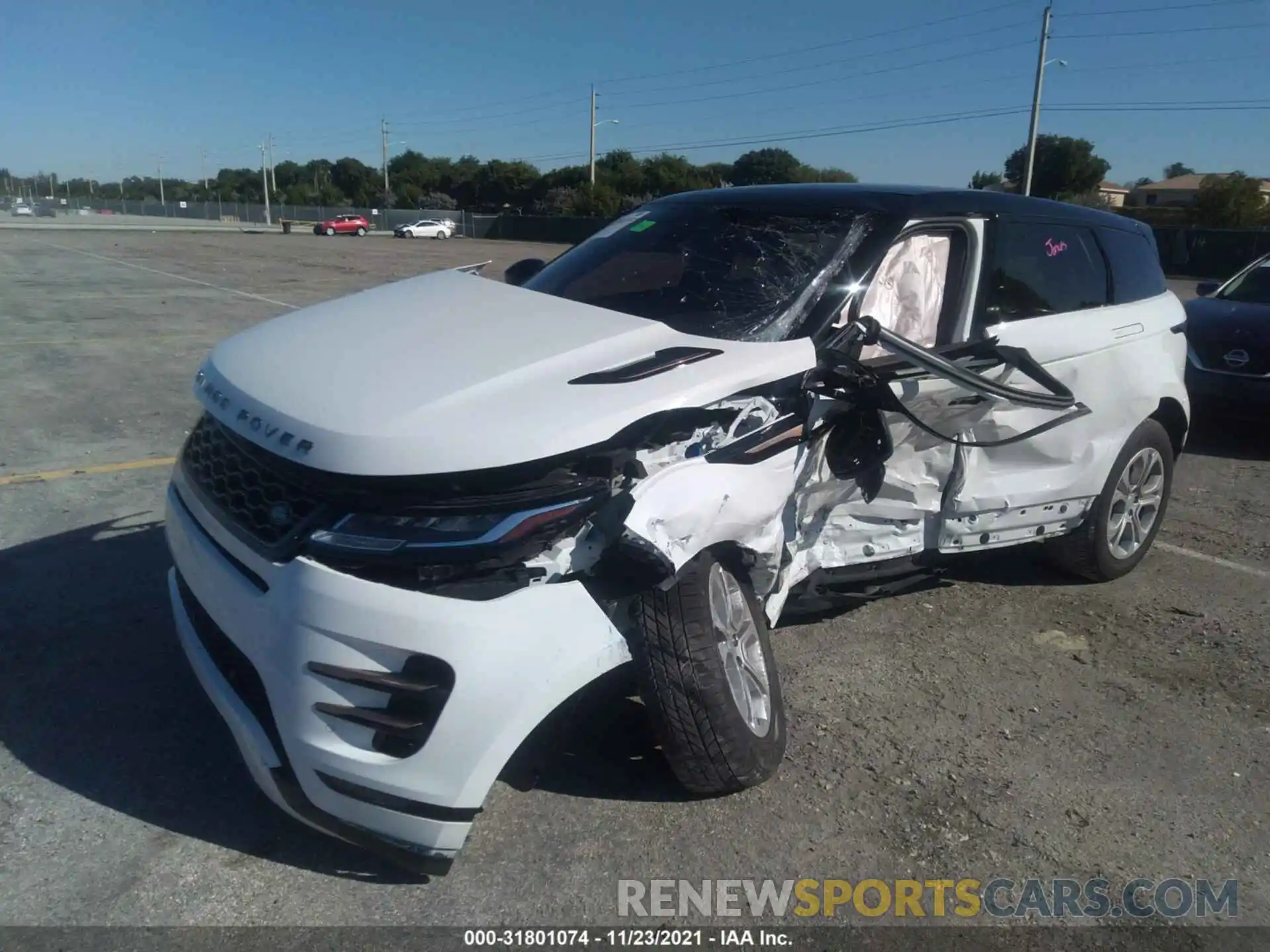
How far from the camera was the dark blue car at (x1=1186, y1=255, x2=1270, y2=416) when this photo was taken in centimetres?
790

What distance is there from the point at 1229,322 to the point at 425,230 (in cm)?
5594

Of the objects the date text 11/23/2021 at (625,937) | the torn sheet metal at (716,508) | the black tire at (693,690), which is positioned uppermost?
the torn sheet metal at (716,508)

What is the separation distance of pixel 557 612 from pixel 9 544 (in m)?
3.60

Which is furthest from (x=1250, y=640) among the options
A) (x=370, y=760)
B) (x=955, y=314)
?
(x=370, y=760)

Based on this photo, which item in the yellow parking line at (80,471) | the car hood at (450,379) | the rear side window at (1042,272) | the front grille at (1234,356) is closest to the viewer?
the car hood at (450,379)

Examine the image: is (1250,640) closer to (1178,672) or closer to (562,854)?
(1178,672)

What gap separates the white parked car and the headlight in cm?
5948

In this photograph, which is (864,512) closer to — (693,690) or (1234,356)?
(693,690)

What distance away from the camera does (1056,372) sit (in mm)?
4273

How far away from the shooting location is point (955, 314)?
405 cm

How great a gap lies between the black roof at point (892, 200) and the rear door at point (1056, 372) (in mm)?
83

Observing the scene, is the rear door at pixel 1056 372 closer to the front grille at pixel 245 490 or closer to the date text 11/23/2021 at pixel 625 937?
the date text 11/23/2021 at pixel 625 937

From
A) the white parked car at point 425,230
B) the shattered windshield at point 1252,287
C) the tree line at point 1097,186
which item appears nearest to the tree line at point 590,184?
the tree line at point 1097,186

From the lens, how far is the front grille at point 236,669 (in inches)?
99.2
